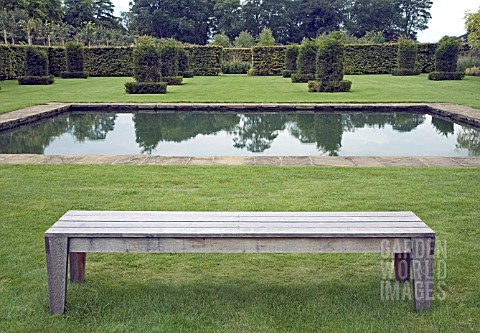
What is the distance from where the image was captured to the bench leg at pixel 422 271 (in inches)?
112

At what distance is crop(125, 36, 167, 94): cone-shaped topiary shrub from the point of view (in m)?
18.3

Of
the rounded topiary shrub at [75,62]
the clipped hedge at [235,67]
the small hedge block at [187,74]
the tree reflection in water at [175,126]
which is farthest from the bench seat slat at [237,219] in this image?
the clipped hedge at [235,67]

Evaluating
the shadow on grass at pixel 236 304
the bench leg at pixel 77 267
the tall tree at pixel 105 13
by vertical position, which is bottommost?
the shadow on grass at pixel 236 304

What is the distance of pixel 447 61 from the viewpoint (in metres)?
25.0

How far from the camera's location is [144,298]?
10.2 ft

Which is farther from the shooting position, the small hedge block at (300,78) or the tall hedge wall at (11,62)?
the tall hedge wall at (11,62)

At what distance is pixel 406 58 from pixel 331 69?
1142cm

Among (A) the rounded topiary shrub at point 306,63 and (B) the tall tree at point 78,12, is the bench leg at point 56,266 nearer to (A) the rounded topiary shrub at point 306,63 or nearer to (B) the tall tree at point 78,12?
(A) the rounded topiary shrub at point 306,63

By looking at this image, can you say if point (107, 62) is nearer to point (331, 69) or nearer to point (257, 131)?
point (331, 69)

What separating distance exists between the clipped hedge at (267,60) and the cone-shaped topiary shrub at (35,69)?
38.5 feet

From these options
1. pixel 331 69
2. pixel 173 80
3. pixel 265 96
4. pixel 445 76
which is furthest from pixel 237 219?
pixel 445 76

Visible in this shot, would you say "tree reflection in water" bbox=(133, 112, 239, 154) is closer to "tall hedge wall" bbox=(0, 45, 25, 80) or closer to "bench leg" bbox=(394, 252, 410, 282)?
"bench leg" bbox=(394, 252, 410, 282)

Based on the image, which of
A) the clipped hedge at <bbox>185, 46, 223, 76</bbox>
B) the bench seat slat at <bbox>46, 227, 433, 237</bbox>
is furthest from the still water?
the clipped hedge at <bbox>185, 46, 223, 76</bbox>

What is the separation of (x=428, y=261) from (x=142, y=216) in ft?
5.40
